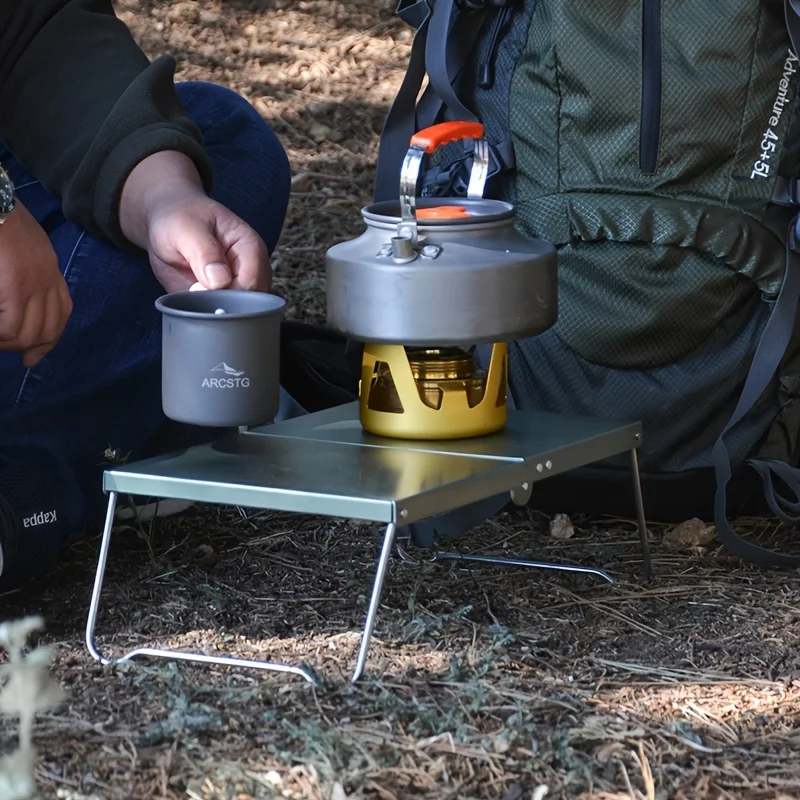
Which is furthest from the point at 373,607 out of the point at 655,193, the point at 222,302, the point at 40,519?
the point at 655,193

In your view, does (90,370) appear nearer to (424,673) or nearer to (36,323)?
(36,323)

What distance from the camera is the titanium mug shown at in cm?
174

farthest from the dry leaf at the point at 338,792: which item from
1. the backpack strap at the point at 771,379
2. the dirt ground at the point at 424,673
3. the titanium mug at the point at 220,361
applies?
the backpack strap at the point at 771,379

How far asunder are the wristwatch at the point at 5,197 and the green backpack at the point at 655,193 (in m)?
0.74

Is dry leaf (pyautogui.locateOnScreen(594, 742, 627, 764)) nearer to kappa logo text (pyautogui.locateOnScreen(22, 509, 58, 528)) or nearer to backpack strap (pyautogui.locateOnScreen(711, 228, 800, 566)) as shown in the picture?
backpack strap (pyautogui.locateOnScreen(711, 228, 800, 566))

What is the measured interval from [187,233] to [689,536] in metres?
0.92

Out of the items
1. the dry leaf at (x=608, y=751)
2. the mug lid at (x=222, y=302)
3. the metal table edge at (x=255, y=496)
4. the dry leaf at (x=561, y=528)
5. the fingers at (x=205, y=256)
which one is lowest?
the dry leaf at (x=561, y=528)

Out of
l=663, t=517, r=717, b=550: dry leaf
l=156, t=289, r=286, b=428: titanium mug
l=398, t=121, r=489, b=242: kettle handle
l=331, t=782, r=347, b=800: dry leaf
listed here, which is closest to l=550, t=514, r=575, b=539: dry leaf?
l=663, t=517, r=717, b=550: dry leaf

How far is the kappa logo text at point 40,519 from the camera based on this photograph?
6.45 feet

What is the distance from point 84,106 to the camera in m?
2.24

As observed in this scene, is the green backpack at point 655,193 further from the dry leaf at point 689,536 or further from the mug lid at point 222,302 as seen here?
the mug lid at point 222,302

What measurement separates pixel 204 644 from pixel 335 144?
227 cm

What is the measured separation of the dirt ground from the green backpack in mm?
199

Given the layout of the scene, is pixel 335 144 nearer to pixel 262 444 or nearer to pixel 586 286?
pixel 586 286
